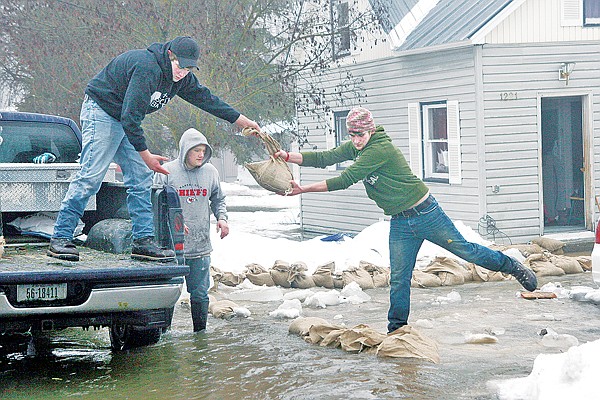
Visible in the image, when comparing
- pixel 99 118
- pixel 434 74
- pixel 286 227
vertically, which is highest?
pixel 434 74

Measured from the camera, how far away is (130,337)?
8.51m

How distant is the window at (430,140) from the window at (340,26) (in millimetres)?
3078

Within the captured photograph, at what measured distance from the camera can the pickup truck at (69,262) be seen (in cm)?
693

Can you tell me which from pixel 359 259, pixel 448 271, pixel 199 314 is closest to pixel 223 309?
pixel 199 314

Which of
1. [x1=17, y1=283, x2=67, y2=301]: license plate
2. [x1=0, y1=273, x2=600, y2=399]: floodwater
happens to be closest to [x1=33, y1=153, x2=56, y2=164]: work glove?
[x1=0, y1=273, x2=600, y2=399]: floodwater

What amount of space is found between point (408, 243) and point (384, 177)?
600mm

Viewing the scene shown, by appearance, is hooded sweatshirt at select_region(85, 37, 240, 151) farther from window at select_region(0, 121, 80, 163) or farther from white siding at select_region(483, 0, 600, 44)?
white siding at select_region(483, 0, 600, 44)

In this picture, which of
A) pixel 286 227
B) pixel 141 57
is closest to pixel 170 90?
pixel 141 57

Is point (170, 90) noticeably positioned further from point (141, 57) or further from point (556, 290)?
point (556, 290)

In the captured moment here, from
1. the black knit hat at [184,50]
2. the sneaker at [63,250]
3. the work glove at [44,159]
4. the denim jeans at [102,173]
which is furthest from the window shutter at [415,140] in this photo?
the sneaker at [63,250]

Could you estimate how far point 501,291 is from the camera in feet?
38.5

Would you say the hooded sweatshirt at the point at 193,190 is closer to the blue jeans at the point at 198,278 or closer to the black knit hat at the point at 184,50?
the blue jeans at the point at 198,278

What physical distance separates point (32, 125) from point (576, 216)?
12.1 m

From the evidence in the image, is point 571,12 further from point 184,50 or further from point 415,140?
point 184,50
